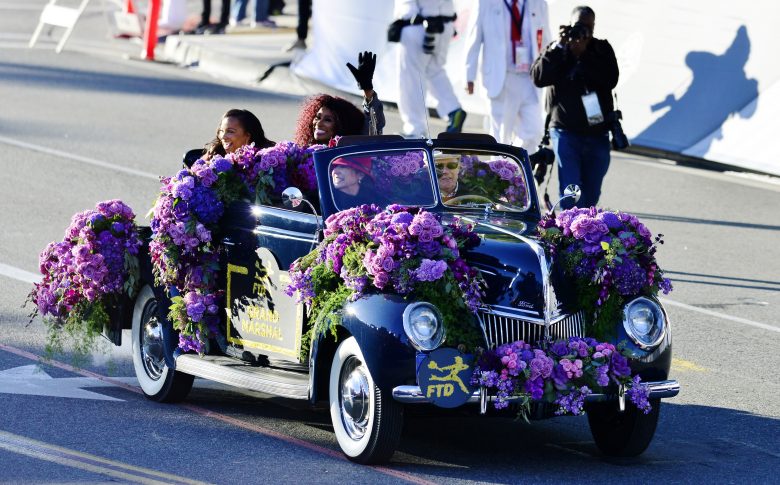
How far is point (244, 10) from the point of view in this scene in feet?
83.6

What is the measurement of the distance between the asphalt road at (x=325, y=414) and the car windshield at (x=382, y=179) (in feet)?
3.85

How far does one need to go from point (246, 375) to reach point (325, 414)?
65cm

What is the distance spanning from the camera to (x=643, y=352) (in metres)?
7.23

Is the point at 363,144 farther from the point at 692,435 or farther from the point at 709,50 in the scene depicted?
the point at 709,50

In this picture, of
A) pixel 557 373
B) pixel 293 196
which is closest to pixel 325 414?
pixel 293 196

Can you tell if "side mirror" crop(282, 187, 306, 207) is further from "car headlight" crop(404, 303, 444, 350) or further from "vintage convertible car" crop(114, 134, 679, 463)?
"car headlight" crop(404, 303, 444, 350)

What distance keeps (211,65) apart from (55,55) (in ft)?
8.49

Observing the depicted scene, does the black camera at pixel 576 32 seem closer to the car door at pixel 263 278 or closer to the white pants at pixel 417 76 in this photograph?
the white pants at pixel 417 76

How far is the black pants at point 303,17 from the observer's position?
72.2 ft

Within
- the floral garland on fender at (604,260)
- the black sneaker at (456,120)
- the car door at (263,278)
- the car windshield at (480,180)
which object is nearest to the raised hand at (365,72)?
the car windshield at (480,180)

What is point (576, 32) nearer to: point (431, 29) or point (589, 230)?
point (431, 29)

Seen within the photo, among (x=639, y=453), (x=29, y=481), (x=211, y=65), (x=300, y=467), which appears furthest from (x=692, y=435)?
(x=211, y=65)

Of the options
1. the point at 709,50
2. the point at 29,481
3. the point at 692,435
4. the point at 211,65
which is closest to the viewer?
the point at 29,481

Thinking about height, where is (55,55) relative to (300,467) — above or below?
above
